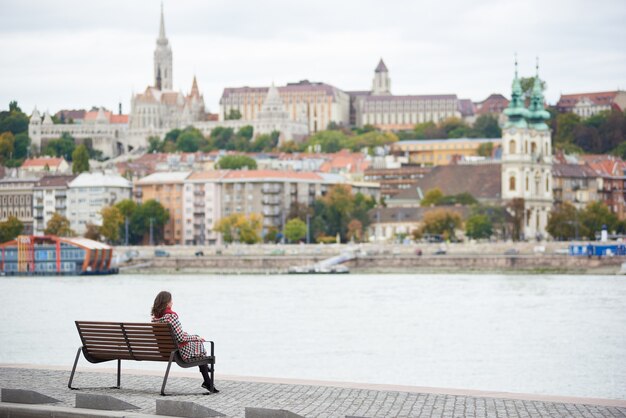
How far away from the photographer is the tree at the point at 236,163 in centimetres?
11812

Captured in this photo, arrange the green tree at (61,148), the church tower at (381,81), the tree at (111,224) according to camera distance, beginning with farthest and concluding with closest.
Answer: the church tower at (381,81), the green tree at (61,148), the tree at (111,224)

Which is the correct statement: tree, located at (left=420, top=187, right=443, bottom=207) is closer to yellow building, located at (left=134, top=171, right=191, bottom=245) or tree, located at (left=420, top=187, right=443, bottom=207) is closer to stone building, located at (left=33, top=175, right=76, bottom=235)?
yellow building, located at (left=134, top=171, right=191, bottom=245)

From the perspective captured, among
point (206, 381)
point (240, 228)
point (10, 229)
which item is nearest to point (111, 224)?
point (240, 228)

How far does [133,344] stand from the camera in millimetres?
12422

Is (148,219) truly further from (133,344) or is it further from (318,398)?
(318,398)

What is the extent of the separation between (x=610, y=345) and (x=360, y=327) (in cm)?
746

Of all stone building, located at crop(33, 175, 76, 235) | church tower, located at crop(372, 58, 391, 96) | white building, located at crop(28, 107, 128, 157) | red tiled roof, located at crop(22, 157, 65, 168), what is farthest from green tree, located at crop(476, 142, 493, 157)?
church tower, located at crop(372, 58, 391, 96)

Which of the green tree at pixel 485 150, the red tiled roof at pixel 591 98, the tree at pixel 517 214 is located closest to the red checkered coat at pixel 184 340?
the tree at pixel 517 214

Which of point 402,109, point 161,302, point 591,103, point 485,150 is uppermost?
point 402,109

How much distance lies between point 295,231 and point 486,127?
6490 centimetres

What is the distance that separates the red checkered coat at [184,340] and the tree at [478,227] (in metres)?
79.0

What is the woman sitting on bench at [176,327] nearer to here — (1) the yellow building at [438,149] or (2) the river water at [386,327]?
(2) the river water at [386,327]

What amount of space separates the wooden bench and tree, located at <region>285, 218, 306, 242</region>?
260 ft

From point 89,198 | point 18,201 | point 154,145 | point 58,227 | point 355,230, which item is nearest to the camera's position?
point 355,230
